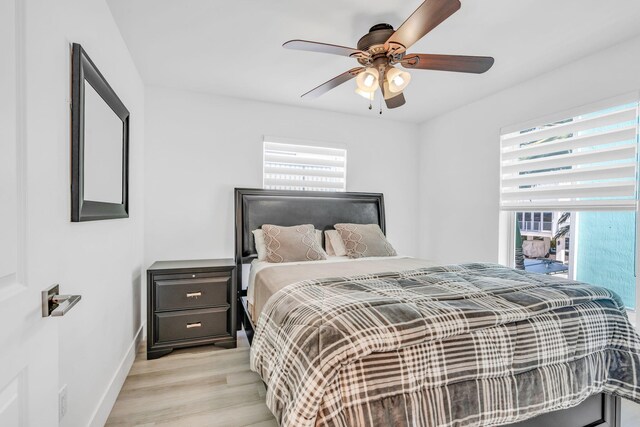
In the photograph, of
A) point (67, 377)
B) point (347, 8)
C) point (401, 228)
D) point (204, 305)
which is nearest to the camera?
point (67, 377)

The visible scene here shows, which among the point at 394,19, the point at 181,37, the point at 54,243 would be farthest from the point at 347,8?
the point at 54,243

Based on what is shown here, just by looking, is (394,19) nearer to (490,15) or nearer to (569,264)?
(490,15)

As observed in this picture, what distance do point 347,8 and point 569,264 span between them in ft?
9.45

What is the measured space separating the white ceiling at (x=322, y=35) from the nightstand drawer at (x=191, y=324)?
218 centimetres

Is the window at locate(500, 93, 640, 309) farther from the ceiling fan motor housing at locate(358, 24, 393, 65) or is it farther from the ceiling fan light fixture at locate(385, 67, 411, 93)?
the ceiling fan motor housing at locate(358, 24, 393, 65)

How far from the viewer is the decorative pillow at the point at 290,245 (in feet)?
9.64

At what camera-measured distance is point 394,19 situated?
6.76ft

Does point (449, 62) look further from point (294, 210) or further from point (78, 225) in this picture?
point (78, 225)

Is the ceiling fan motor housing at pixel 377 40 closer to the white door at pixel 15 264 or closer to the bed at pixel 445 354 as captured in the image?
the bed at pixel 445 354

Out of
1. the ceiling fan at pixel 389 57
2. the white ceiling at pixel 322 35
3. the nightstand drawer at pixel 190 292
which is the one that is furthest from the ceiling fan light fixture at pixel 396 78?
the nightstand drawer at pixel 190 292

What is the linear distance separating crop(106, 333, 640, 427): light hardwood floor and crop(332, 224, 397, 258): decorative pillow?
1.44m

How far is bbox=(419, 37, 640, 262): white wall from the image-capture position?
8.17ft

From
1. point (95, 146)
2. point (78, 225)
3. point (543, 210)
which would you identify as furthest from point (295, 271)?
point (543, 210)

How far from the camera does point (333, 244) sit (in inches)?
137
